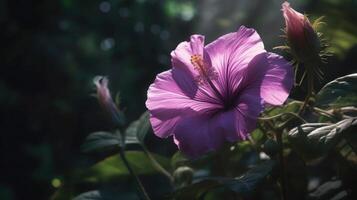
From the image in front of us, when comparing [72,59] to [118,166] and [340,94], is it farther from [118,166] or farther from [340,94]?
[340,94]

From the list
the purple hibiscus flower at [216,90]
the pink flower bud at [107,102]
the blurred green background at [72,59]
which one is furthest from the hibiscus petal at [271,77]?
the blurred green background at [72,59]

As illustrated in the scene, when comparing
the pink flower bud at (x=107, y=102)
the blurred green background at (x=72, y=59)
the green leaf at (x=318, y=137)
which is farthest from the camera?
the blurred green background at (x=72, y=59)

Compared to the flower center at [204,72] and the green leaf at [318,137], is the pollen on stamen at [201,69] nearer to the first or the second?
the flower center at [204,72]

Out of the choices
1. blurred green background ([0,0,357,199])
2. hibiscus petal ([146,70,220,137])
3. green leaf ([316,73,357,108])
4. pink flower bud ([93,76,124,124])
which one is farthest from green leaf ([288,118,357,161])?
blurred green background ([0,0,357,199])

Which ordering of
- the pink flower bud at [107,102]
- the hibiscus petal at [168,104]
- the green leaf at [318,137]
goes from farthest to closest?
the pink flower bud at [107,102], the hibiscus petal at [168,104], the green leaf at [318,137]

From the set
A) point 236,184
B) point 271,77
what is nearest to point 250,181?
point 236,184

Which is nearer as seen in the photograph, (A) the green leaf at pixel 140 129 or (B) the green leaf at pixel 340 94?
(B) the green leaf at pixel 340 94
